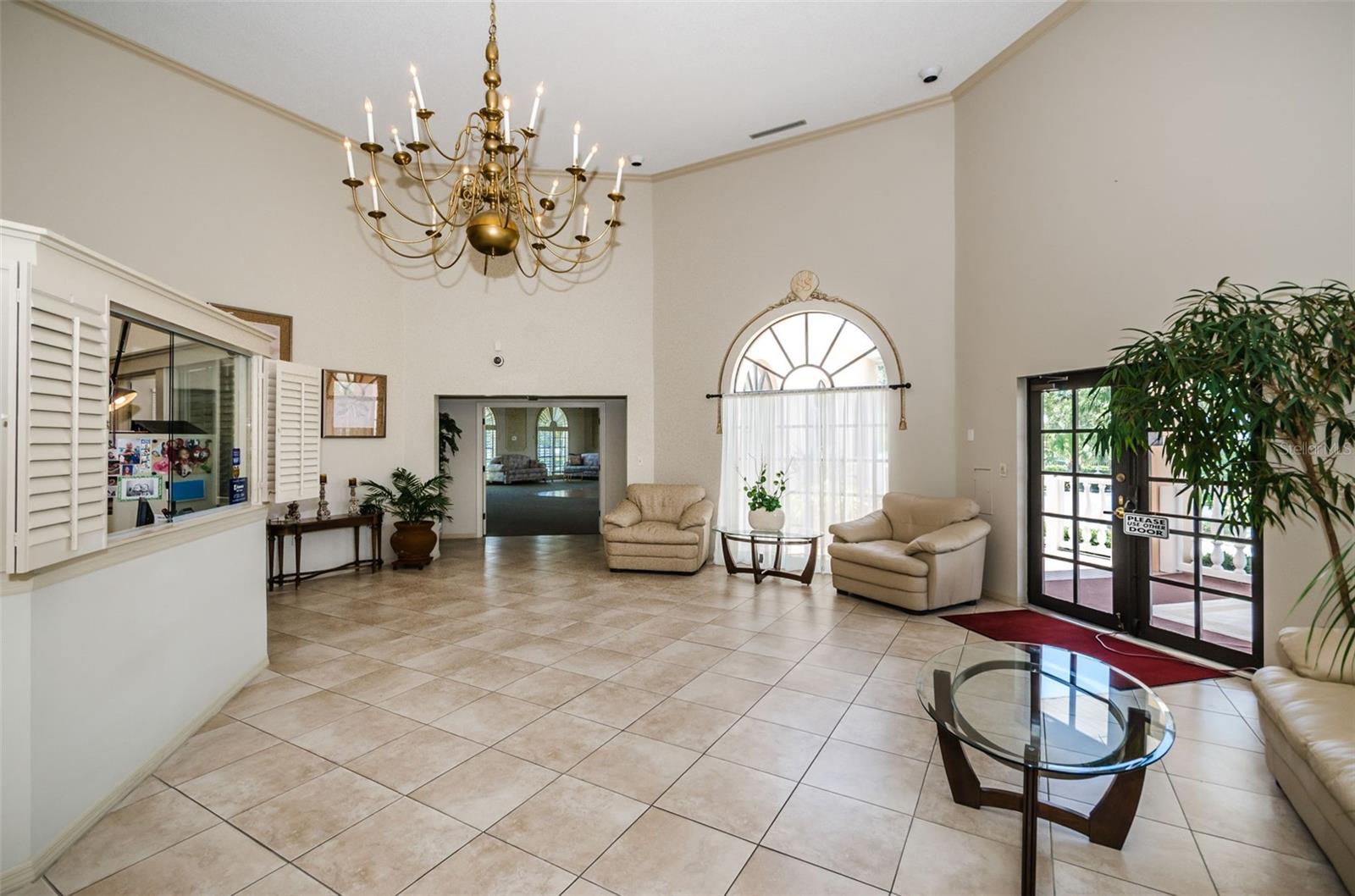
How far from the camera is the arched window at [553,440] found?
19.4m

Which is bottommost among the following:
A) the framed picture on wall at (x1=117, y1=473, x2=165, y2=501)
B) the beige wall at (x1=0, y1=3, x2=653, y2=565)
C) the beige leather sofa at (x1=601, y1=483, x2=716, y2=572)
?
the beige leather sofa at (x1=601, y1=483, x2=716, y2=572)

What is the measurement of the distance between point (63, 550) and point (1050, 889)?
133 inches

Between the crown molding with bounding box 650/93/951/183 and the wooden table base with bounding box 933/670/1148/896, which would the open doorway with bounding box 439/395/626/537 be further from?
the wooden table base with bounding box 933/670/1148/896

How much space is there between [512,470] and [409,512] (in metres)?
11.6

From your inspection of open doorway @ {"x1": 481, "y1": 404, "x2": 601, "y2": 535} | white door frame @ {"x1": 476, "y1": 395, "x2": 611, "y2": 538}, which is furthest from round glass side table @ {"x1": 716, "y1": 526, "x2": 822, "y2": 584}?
open doorway @ {"x1": 481, "y1": 404, "x2": 601, "y2": 535}

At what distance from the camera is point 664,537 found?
21.0 ft

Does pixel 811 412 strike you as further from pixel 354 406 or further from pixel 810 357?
pixel 354 406

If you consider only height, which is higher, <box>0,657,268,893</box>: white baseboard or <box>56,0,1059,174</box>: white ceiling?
<box>56,0,1059,174</box>: white ceiling

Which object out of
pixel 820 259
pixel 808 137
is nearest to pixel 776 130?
pixel 808 137

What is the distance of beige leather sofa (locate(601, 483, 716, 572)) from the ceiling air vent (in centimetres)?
384

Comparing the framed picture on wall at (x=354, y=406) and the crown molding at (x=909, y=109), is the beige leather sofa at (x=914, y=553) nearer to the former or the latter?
the crown molding at (x=909, y=109)

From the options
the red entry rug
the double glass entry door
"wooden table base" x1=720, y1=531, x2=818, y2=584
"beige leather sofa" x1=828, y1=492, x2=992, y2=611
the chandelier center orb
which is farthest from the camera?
"wooden table base" x1=720, y1=531, x2=818, y2=584

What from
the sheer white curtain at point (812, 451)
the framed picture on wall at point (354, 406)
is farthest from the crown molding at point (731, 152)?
the sheer white curtain at point (812, 451)

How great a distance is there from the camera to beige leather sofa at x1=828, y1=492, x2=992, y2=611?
491cm
